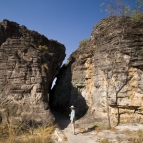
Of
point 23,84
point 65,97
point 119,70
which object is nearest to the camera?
point 23,84

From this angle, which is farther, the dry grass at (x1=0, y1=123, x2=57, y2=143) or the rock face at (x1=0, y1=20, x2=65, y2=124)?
the rock face at (x1=0, y1=20, x2=65, y2=124)

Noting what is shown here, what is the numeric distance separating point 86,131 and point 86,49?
9374 mm

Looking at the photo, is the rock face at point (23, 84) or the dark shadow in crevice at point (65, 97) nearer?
the rock face at point (23, 84)

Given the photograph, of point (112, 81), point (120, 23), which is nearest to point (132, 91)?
point (112, 81)

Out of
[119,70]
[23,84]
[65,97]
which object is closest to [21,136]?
[23,84]

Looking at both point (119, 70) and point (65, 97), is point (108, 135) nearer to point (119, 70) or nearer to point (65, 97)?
point (119, 70)

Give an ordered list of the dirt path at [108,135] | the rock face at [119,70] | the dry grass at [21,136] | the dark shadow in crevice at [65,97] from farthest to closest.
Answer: the dark shadow in crevice at [65,97]
the rock face at [119,70]
the dirt path at [108,135]
the dry grass at [21,136]

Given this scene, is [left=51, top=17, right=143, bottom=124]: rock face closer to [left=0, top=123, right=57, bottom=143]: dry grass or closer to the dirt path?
the dirt path

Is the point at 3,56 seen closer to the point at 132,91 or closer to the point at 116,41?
the point at 116,41

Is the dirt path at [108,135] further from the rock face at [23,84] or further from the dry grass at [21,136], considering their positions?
the rock face at [23,84]

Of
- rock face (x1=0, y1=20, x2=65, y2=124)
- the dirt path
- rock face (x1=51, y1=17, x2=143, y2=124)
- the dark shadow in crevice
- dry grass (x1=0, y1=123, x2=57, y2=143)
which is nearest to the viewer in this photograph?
dry grass (x1=0, y1=123, x2=57, y2=143)

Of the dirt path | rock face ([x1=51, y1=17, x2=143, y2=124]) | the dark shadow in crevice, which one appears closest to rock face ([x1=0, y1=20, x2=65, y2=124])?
the dirt path

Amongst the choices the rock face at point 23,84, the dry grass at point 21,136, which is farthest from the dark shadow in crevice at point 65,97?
the dry grass at point 21,136

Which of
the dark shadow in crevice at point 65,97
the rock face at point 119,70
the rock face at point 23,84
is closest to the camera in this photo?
the rock face at point 23,84
